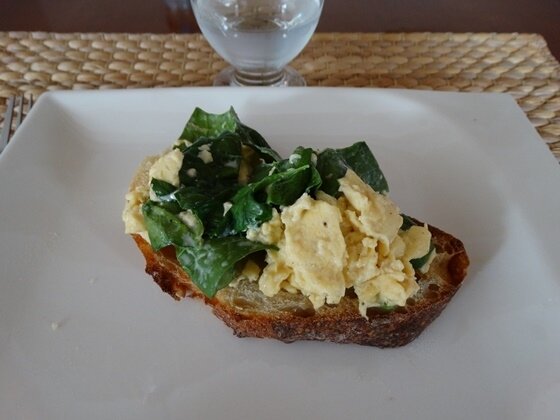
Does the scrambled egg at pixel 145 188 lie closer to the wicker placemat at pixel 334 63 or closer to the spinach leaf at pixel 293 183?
the spinach leaf at pixel 293 183

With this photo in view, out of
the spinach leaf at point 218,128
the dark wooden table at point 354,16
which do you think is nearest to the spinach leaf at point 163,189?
the spinach leaf at point 218,128

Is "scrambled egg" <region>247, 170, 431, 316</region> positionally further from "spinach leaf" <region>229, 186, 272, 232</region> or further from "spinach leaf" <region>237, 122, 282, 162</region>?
"spinach leaf" <region>237, 122, 282, 162</region>

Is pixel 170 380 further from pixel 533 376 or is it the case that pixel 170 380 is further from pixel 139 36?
pixel 139 36

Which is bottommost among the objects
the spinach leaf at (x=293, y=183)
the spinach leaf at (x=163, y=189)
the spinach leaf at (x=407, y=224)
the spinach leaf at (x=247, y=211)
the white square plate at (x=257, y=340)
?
the white square plate at (x=257, y=340)

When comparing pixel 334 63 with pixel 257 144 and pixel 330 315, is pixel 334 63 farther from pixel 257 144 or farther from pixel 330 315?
pixel 330 315

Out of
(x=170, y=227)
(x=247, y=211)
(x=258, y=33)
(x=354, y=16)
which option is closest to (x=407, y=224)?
(x=247, y=211)

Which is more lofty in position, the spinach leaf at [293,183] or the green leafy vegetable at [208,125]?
the spinach leaf at [293,183]

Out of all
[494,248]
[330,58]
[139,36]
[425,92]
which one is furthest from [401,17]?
[494,248]

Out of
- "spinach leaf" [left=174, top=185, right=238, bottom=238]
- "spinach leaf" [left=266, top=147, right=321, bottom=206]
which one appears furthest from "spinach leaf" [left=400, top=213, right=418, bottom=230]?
"spinach leaf" [left=174, top=185, right=238, bottom=238]
